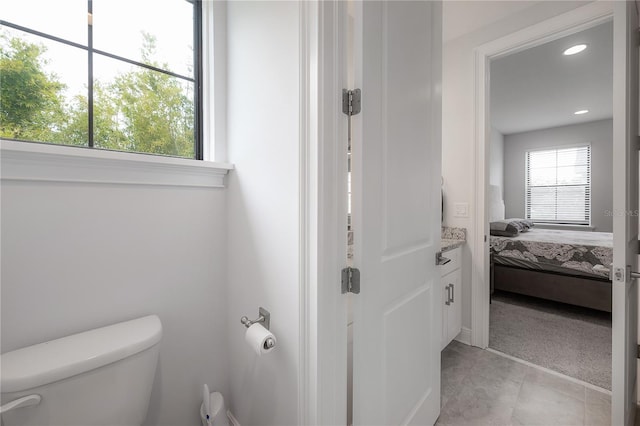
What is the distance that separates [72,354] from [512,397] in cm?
222

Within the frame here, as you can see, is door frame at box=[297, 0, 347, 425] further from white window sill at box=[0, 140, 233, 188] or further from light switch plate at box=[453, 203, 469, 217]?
light switch plate at box=[453, 203, 469, 217]

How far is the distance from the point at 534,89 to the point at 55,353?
17.2ft

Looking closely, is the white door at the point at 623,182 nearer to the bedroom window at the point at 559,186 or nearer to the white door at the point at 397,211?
the white door at the point at 397,211

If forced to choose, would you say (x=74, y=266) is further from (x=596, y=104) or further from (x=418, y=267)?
(x=596, y=104)

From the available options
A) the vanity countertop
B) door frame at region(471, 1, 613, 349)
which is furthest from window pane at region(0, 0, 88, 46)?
door frame at region(471, 1, 613, 349)

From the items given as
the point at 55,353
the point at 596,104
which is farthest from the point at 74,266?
the point at 596,104

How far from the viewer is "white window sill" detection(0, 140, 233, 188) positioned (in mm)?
824

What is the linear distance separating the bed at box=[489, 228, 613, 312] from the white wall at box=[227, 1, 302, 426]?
9.89 ft

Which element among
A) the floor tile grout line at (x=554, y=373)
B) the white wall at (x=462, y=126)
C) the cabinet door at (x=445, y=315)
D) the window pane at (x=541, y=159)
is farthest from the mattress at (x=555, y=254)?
the window pane at (x=541, y=159)

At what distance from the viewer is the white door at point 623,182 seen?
3.71 feet

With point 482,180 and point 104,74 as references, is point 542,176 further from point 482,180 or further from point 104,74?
point 104,74

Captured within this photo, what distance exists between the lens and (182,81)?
130 cm

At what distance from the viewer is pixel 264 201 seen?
3.43 feet

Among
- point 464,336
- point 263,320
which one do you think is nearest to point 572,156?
point 464,336
